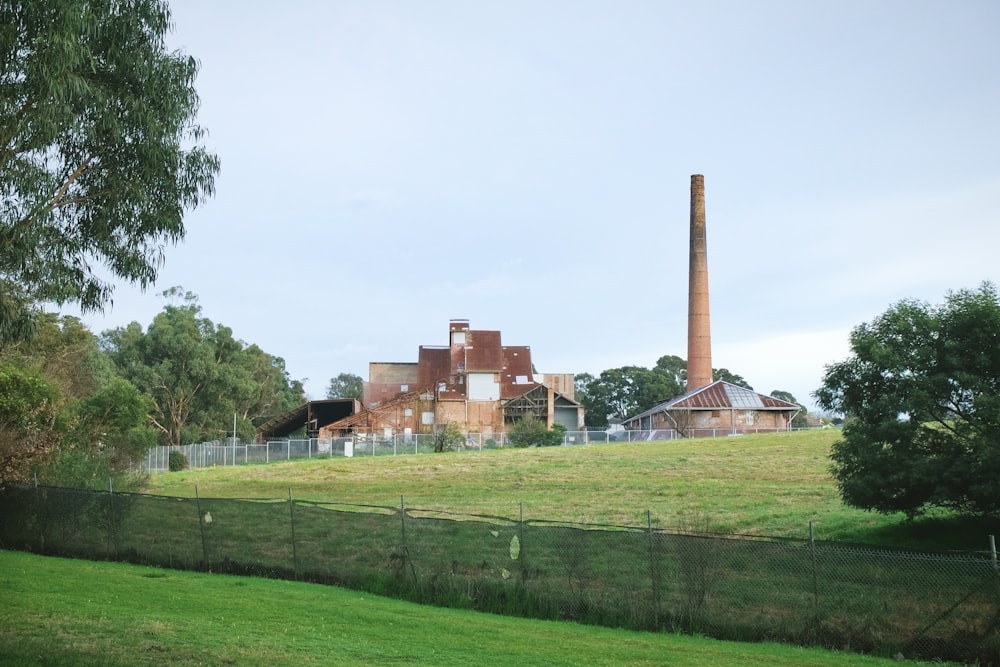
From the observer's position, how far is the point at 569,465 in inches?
1930

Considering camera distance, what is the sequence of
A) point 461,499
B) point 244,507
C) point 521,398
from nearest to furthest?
1. point 244,507
2. point 461,499
3. point 521,398

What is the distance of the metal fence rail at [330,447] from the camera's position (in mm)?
62219

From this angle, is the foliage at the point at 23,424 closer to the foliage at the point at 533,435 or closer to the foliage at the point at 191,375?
the foliage at the point at 533,435

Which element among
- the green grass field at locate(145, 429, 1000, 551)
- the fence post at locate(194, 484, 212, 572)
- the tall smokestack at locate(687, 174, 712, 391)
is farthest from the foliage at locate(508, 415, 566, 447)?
the fence post at locate(194, 484, 212, 572)

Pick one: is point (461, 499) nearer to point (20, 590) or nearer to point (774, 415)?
point (20, 590)

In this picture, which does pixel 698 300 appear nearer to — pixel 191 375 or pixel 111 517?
pixel 191 375

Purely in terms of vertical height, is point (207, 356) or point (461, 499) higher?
point (207, 356)

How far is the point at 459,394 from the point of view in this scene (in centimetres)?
7762

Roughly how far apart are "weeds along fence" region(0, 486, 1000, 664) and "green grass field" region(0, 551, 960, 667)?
20.8 inches

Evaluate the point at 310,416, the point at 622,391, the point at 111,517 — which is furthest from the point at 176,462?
the point at 622,391

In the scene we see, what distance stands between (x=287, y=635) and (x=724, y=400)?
221ft

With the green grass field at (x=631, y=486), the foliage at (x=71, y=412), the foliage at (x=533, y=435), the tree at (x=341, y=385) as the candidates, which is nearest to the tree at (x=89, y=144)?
the foliage at (x=71, y=412)

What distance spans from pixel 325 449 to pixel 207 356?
871 inches

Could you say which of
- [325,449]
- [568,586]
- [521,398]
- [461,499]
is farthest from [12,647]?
[521,398]
